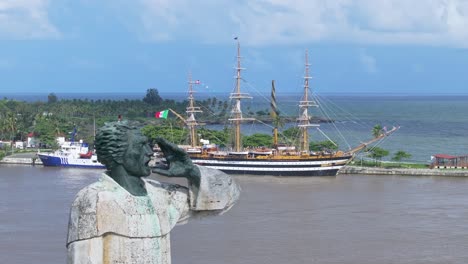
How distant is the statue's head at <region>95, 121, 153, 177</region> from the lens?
274 centimetres

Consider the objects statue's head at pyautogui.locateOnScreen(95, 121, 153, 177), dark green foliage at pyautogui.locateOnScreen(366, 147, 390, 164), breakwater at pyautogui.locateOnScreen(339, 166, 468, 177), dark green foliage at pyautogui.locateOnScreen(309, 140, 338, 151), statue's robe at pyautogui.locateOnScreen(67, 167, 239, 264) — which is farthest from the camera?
dark green foliage at pyautogui.locateOnScreen(309, 140, 338, 151)

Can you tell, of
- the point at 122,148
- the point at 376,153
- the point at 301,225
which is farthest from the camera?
the point at 376,153

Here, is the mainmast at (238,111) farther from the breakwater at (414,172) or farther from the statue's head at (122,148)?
the statue's head at (122,148)

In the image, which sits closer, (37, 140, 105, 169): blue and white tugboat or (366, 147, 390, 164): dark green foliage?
(37, 140, 105, 169): blue and white tugboat

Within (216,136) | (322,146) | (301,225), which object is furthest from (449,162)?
(301,225)

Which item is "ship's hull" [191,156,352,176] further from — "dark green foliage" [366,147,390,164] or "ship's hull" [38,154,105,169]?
"ship's hull" [38,154,105,169]

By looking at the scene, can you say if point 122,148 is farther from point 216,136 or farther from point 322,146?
point 216,136

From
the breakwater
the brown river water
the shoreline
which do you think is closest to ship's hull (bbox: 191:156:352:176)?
the shoreline

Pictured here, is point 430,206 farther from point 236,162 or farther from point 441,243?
point 236,162

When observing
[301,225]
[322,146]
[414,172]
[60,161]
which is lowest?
[301,225]

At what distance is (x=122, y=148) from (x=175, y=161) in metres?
0.25

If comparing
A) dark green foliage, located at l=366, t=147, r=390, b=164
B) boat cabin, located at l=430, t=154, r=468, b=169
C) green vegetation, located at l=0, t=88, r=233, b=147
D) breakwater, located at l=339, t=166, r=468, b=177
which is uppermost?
green vegetation, located at l=0, t=88, r=233, b=147

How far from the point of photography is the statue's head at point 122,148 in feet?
9.00

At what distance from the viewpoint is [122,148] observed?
2746 mm
